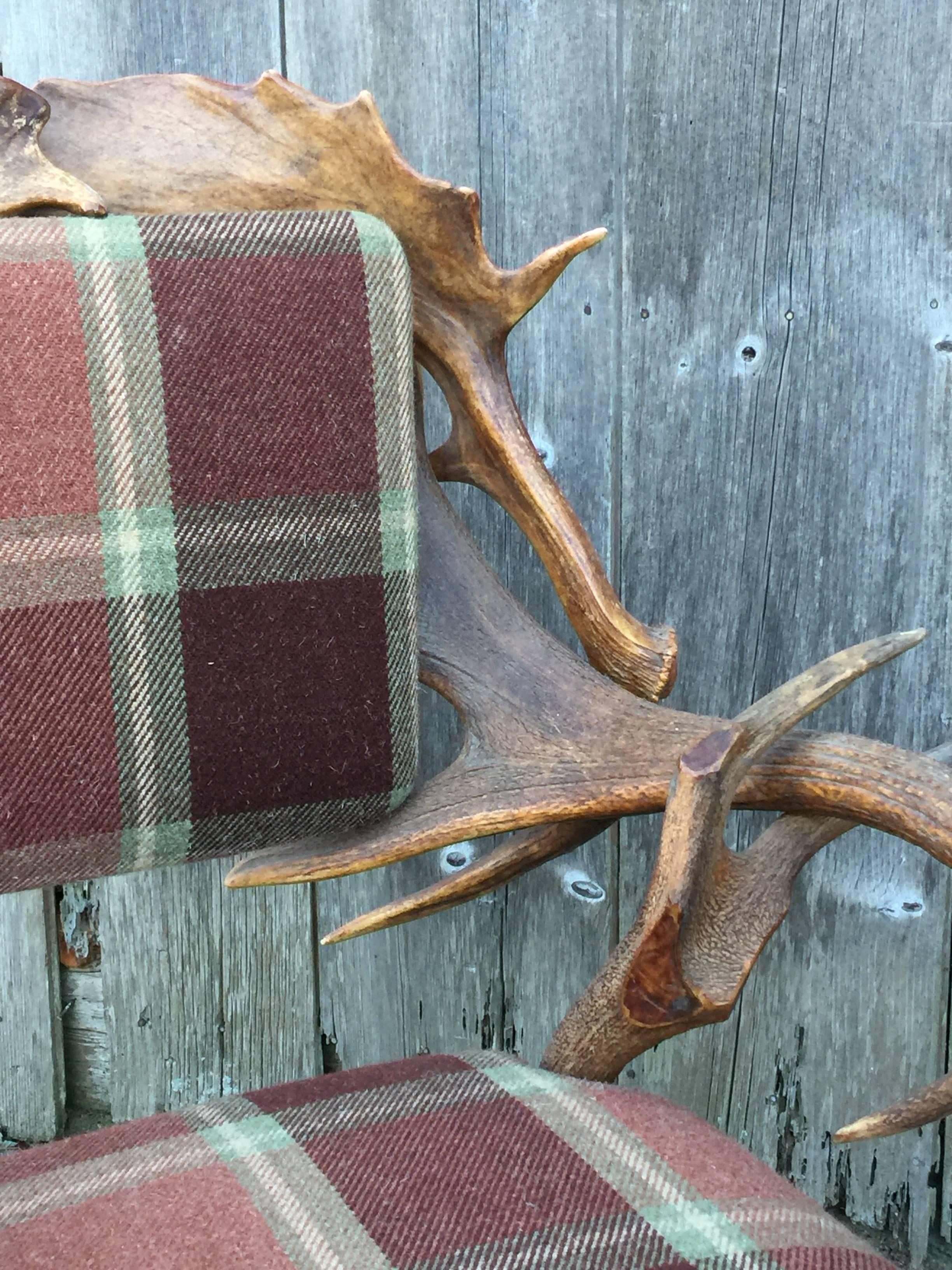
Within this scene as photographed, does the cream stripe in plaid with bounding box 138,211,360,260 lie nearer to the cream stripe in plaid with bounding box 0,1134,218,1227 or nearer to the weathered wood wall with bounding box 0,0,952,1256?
the weathered wood wall with bounding box 0,0,952,1256

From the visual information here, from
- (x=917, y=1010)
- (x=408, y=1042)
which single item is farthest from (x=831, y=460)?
(x=408, y=1042)

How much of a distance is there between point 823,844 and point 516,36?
2.51ft

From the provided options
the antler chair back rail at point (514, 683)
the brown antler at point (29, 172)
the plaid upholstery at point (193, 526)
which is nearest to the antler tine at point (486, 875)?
the antler chair back rail at point (514, 683)

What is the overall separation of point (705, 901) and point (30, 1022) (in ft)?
3.00

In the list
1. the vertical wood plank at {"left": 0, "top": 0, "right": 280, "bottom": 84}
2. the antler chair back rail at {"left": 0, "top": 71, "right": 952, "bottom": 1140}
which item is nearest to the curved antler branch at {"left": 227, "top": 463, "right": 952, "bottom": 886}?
the antler chair back rail at {"left": 0, "top": 71, "right": 952, "bottom": 1140}

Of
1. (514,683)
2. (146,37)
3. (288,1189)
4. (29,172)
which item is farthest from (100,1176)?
A: (146,37)

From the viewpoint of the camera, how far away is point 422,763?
1199mm

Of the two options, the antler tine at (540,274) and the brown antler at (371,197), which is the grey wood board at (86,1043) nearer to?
the brown antler at (371,197)

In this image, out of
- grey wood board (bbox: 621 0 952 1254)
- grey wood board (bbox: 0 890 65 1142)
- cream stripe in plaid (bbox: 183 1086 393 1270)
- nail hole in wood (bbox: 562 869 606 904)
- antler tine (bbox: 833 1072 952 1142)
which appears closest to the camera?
cream stripe in plaid (bbox: 183 1086 393 1270)

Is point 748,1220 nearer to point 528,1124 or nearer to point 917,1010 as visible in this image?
point 528,1124

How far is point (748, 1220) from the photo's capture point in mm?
659

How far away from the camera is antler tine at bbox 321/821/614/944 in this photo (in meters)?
0.88

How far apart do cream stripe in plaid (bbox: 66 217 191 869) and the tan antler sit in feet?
1.06

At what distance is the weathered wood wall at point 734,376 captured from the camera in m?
1.04
